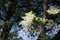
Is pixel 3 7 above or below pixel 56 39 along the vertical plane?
above

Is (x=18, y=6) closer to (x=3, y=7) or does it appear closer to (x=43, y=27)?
(x=3, y=7)

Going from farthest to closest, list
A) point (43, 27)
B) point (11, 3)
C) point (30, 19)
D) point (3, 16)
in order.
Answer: point (3, 16) → point (11, 3) → point (43, 27) → point (30, 19)

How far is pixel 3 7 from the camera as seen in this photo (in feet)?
16.2

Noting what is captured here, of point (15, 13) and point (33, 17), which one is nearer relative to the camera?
point (33, 17)

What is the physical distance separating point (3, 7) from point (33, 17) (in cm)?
289

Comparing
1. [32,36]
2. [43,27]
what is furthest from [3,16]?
[43,27]

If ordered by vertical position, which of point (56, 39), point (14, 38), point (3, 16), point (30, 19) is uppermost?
point (3, 16)

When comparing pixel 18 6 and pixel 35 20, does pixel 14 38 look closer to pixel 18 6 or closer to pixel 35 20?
pixel 18 6

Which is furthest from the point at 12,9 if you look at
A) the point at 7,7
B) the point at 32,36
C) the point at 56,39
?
the point at 56,39

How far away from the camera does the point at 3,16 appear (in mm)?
5094

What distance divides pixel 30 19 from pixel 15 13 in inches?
107

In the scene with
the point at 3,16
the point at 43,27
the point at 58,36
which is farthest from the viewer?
the point at 3,16

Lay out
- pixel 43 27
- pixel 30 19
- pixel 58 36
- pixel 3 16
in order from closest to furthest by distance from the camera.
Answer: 1. pixel 30 19
2. pixel 43 27
3. pixel 58 36
4. pixel 3 16

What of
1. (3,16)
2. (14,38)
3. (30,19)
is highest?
(3,16)
